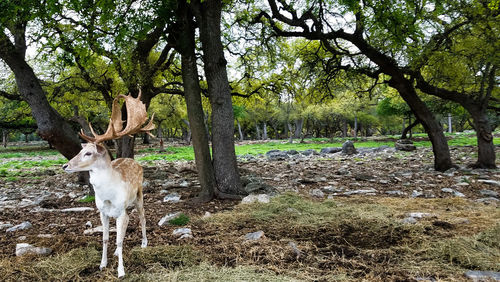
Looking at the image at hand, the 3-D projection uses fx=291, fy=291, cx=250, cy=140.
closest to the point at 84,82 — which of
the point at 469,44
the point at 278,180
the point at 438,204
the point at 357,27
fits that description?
the point at 278,180

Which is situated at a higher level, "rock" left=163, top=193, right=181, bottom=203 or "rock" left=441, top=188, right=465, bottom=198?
"rock" left=163, top=193, right=181, bottom=203

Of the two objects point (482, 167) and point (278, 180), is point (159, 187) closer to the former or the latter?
point (278, 180)

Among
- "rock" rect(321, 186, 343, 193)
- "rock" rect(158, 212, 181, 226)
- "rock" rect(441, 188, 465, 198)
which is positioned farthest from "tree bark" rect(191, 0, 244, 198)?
"rock" rect(441, 188, 465, 198)

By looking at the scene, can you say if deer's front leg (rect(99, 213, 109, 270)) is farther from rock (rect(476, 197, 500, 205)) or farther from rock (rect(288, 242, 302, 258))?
rock (rect(476, 197, 500, 205))

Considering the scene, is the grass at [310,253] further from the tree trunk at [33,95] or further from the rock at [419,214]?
the tree trunk at [33,95]

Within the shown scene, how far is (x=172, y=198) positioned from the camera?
722 cm

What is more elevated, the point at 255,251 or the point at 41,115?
the point at 41,115

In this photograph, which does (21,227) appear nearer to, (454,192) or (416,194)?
(416,194)

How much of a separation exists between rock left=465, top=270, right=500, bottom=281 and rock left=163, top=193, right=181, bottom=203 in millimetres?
5711

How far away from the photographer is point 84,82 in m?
11.6

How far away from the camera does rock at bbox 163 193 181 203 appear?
7101mm

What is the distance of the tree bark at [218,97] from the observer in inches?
280

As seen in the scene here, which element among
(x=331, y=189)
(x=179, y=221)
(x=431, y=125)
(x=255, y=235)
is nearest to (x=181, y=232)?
(x=179, y=221)

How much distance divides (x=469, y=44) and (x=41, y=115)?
11.6 meters
